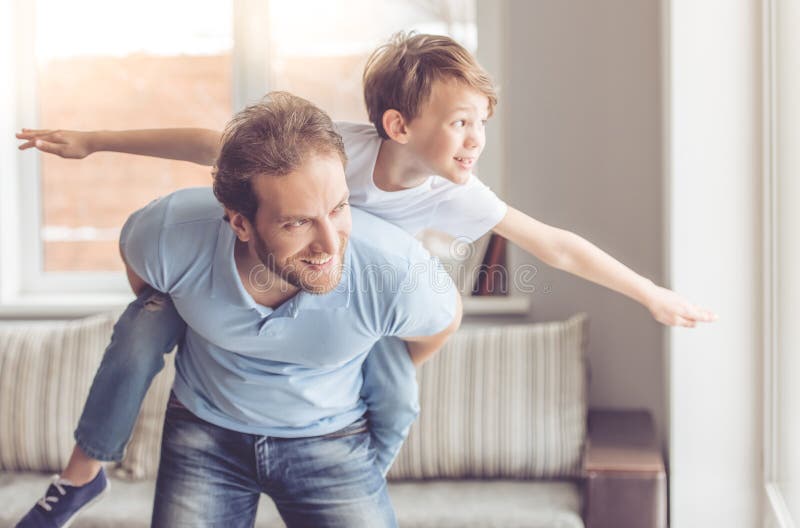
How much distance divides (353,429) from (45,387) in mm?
840

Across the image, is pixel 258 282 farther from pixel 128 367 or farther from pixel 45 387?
pixel 45 387

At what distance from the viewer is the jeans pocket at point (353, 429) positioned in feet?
2.62

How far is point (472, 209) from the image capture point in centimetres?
65

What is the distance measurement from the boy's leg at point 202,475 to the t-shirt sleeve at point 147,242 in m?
0.15

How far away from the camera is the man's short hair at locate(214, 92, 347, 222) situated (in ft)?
1.89

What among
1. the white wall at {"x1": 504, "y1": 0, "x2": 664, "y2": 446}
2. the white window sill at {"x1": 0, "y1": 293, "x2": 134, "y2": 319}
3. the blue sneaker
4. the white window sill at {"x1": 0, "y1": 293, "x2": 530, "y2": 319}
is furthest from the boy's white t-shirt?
the white window sill at {"x1": 0, "y1": 293, "x2": 134, "y2": 319}

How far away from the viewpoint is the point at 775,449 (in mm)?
1166

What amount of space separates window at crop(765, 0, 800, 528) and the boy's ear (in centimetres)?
52

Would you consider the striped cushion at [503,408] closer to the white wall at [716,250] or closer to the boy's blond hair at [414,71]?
the white wall at [716,250]

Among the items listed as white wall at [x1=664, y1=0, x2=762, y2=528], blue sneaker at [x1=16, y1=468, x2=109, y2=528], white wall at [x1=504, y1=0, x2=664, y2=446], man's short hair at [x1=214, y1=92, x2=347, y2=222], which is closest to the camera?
man's short hair at [x1=214, y1=92, x2=347, y2=222]

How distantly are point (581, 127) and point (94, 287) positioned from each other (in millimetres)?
819

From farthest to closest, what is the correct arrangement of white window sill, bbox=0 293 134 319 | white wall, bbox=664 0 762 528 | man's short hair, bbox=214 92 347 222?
white window sill, bbox=0 293 134 319, white wall, bbox=664 0 762 528, man's short hair, bbox=214 92 347 222

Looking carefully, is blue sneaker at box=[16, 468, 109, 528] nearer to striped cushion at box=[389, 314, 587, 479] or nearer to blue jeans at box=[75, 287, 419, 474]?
blue jeans at box=[75, 287, 419, 474]

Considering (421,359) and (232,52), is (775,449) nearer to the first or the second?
(421,359)
